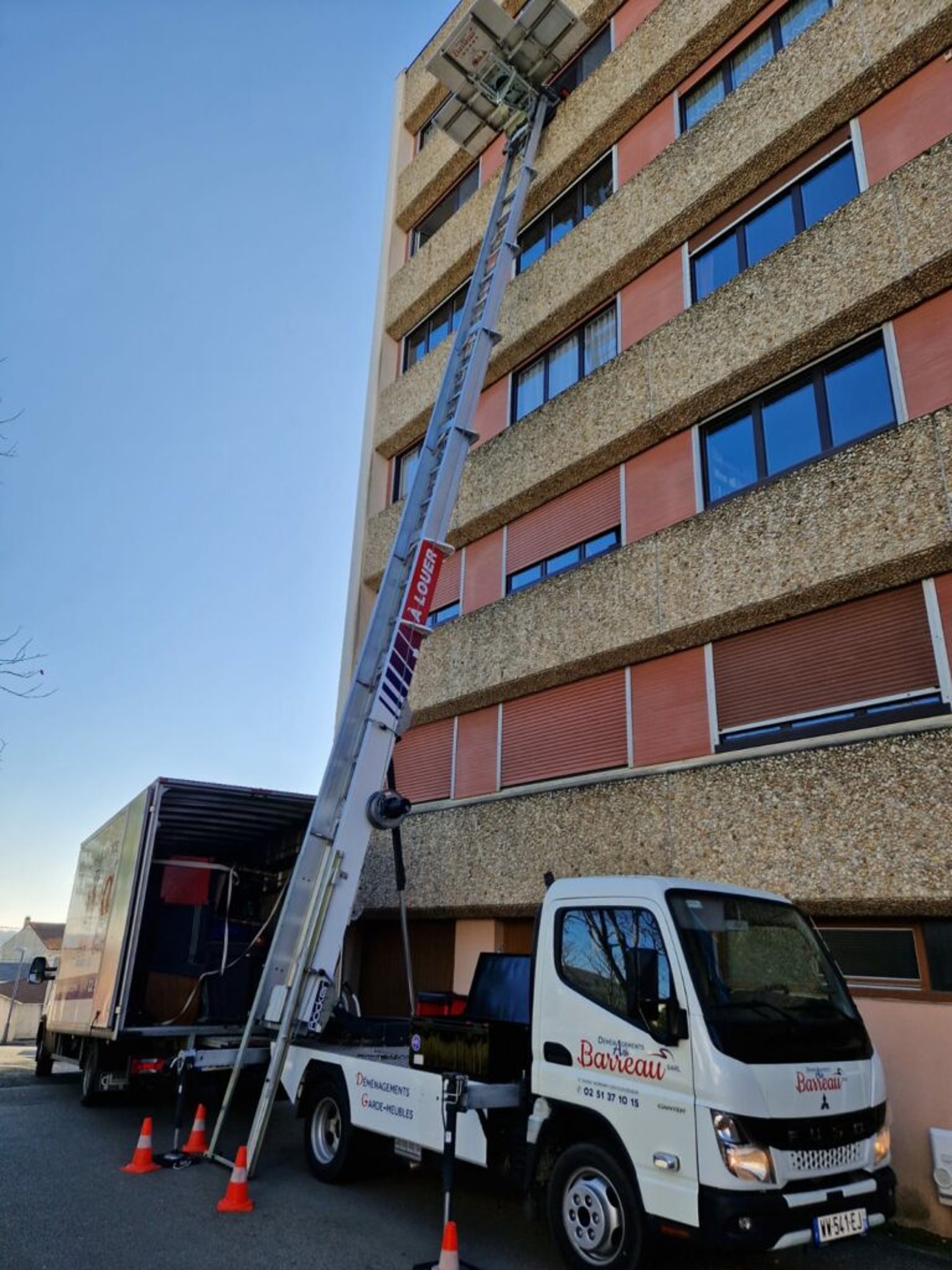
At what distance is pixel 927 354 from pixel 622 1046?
6.79 metres

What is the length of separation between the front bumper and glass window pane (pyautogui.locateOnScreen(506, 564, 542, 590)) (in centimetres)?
837

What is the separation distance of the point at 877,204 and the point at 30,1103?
1391 centimetres

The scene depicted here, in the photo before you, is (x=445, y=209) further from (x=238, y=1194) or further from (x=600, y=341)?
(x=238, y=1194)

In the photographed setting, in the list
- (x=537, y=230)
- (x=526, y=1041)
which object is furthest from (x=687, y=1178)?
(x=537, y=230)

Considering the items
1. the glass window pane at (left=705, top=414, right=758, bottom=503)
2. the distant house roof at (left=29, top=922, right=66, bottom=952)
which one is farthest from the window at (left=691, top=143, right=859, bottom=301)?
→ the distant house roof at (left=29, top=922, right=66, bottom=952)

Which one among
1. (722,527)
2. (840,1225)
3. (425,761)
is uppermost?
(722,527)

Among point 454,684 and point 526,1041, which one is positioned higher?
point 454,684

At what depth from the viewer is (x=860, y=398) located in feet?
28.2

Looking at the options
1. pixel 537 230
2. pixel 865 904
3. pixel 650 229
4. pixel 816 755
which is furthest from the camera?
pixel 537 230

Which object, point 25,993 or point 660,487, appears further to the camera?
point 25,993

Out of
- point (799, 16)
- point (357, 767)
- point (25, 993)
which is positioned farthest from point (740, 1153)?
point (25, 993)

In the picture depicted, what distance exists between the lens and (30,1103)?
1042 cm

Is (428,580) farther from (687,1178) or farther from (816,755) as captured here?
(687,1178)

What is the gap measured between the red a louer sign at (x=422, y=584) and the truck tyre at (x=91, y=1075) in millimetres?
6143
